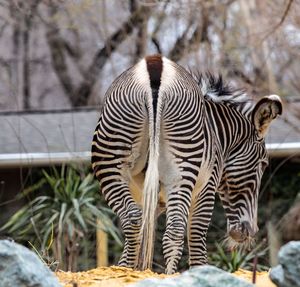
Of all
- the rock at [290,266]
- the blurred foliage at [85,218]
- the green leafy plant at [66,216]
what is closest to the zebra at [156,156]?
the rock at [290,266]

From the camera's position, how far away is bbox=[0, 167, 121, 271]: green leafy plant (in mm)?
12359

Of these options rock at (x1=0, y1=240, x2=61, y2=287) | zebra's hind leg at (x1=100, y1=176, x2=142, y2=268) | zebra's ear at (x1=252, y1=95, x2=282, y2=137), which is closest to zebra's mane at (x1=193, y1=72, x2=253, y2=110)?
zebra's ear at (x1=252, y1=95, x2=282, y2=137)

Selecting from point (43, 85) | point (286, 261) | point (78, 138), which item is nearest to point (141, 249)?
point (286, 261)

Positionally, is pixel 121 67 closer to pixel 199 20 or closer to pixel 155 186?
pixel 199 20

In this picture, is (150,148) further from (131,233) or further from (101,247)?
(101,247)

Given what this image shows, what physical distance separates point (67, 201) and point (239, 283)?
864 centimetres

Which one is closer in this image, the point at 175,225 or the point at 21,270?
the point at 21,270

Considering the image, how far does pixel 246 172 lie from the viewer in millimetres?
9352

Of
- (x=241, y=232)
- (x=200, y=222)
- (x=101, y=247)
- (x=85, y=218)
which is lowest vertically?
(x=101, y=247)

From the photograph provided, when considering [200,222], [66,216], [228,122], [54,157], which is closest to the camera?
[200,222]

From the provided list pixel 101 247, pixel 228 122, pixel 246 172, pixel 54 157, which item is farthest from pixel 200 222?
pixel 54 157

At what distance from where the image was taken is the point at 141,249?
7402mm

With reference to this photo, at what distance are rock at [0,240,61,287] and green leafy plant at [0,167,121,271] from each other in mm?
6969

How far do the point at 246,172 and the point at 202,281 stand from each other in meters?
4.84
